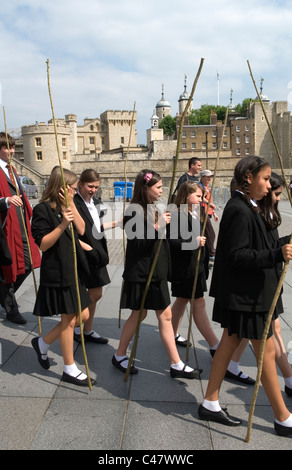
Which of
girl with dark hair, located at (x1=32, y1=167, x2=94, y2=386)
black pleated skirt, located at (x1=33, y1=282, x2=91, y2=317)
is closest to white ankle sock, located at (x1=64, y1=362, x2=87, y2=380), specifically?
girl with dark hair, located at (x1=32, y1=167, x2=94, y2=386)

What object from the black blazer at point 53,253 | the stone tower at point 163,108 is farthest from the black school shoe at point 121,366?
the stone tower at point 163,108

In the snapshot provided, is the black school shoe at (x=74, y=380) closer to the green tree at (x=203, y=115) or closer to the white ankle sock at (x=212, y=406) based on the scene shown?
the white ankle sock at (x=212, y=406)

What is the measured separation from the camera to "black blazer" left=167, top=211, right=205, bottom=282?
4.19 m

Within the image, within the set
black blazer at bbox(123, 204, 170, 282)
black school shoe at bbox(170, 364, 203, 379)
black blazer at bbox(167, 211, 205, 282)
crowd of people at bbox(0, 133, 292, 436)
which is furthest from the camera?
black blazer at bbox(167, 211, 205, 282)

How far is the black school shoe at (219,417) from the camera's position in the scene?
3.11 m

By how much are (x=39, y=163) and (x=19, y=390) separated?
217 feet

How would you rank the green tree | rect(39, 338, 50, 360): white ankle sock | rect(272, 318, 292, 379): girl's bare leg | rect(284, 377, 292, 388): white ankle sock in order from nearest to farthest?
1. rect(272, 318, 292, 379): girl's bare leg
2. rect(284, 377, 292, 388): white ankle sock
3. rect(39, 338, 50, 360): white ankle sock
4. the green tree

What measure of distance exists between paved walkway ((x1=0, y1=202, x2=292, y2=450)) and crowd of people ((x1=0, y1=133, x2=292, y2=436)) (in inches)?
5.0

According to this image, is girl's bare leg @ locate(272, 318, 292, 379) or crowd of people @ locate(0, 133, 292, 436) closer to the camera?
crowd of people @ locate(0, 133, 292, 436)

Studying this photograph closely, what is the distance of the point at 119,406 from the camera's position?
11.1 feet

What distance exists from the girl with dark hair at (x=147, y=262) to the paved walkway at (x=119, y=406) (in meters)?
0.36

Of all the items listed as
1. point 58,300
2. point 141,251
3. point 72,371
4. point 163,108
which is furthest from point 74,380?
point 163,108

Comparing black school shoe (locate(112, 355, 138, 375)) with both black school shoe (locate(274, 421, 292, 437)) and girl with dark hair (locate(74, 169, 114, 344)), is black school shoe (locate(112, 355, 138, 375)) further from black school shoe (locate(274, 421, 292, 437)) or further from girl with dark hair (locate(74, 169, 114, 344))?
black school shoe (locate(274, 421, 292, 437))

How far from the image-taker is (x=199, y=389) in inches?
144
